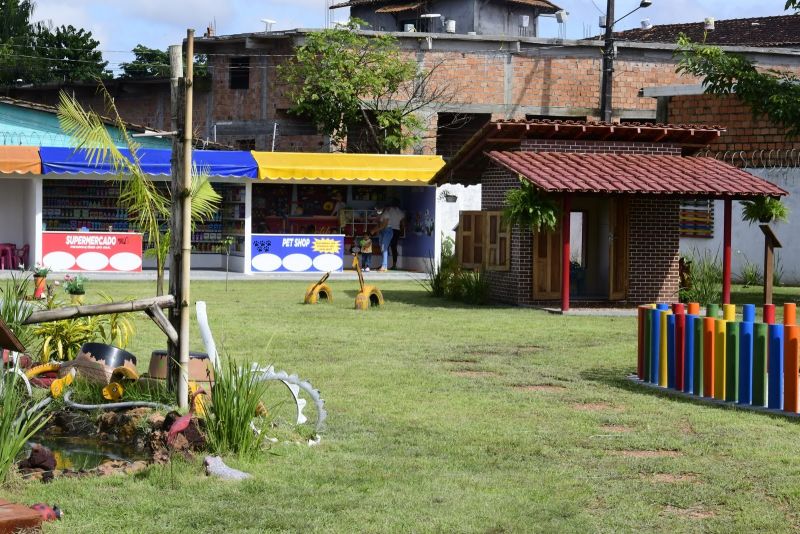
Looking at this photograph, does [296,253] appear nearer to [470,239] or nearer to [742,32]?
[470,239]

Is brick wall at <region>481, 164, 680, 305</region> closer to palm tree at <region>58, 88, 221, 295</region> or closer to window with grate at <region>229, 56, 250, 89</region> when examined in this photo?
palm tree at <region>58, 88, 221, 295</region>

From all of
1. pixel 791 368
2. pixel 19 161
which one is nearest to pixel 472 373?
pixel 791 368

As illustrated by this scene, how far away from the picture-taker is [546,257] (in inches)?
922

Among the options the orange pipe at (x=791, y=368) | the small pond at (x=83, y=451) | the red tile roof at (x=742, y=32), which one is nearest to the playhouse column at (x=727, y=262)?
the orange pipe at (x=791, y=368)

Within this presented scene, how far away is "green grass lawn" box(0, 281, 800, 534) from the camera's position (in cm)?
727

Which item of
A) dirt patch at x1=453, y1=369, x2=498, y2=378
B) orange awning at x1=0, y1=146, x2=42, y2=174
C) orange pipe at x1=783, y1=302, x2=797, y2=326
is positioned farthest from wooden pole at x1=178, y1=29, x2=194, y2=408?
orange awning at x1=0, y1=146, x2=42, y2=174

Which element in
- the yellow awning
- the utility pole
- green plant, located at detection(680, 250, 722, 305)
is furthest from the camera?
the utility pole

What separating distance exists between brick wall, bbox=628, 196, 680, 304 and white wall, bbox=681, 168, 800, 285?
22.6ft

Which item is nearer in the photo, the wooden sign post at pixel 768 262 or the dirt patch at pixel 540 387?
the dirt patch at pixel 540 387

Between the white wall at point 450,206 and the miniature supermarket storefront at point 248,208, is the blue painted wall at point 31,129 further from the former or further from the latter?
the white wall at point 450,206

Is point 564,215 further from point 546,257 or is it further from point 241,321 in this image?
point 241,321

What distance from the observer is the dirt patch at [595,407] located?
11.4 metres

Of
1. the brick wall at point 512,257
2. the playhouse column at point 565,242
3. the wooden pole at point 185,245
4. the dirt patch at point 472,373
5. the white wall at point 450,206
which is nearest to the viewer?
the wooden pole at point 185,245

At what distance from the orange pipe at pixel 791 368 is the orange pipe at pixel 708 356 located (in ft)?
2.85
